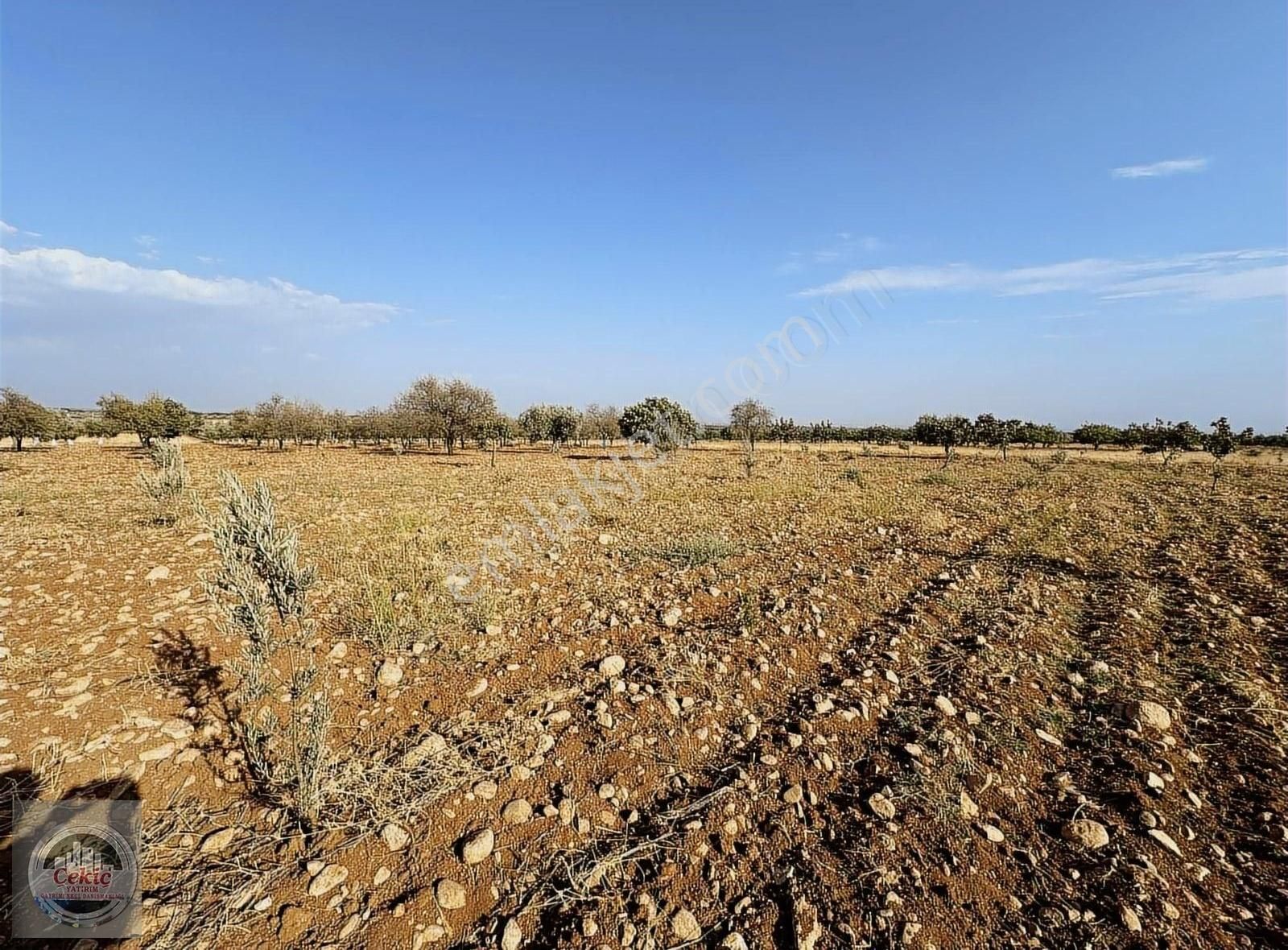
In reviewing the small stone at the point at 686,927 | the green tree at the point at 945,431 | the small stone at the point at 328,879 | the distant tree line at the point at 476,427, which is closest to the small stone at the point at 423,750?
the small stone at the point at 328,879

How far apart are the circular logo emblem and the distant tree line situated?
20.7m

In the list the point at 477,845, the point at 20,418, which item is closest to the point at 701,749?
the point at 477,845

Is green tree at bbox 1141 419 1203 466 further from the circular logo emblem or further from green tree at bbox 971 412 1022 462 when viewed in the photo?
the circular logo emblem

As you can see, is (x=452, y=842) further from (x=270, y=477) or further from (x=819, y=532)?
(x=270, y=477)

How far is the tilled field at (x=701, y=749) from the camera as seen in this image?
2.38m

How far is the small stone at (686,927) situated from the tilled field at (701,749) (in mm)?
25

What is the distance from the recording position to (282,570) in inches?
162

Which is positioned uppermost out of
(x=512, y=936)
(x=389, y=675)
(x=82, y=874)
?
(x=389, y=675)

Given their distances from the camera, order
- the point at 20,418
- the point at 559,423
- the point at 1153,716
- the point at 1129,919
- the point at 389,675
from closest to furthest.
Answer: the point at 1129,919 → the point at 1153,716 → the point at 389,675 → the point at 20,418 → the point at 559,423

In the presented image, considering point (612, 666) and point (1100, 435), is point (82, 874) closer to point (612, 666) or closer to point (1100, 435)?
point (612, 666)

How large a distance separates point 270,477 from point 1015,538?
73.6 ft

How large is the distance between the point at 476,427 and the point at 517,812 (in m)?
33.7

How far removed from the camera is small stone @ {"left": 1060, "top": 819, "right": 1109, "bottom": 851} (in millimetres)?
2695

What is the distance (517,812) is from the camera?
2.93 meters
